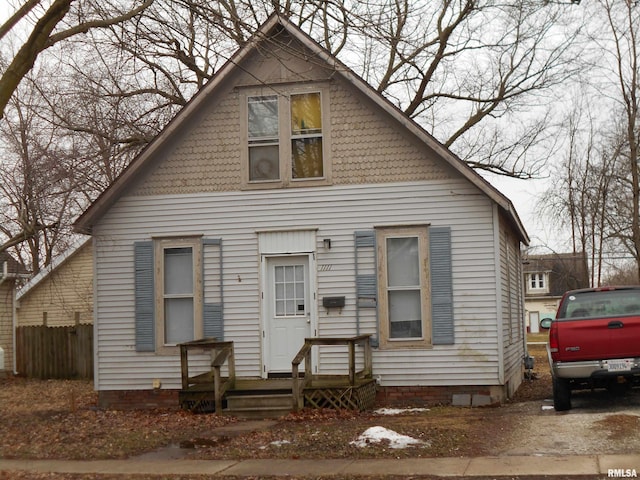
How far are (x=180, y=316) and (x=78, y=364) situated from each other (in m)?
Result: 10.6

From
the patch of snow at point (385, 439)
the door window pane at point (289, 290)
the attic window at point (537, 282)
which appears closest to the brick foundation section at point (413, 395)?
the door window pane at point (289, 290)

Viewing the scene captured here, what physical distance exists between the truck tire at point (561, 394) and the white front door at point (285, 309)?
4466 mm

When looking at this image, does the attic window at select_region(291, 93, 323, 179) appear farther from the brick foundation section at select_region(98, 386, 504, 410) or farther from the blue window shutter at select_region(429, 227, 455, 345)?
the brick foundation section at select_region(98, 386, 504, 410)

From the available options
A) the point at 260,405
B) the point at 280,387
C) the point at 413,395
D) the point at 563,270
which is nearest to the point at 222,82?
the point at 280,387

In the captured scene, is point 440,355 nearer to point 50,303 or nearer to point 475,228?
point 475,228

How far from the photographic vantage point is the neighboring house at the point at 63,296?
28.2 metres

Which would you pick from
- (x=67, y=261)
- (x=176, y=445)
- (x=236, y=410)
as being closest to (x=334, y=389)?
(x=236, y=410)

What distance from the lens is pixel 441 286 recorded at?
14.7m

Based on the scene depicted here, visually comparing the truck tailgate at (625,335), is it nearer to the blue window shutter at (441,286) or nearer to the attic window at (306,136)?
the blue window shutter at (441,286)

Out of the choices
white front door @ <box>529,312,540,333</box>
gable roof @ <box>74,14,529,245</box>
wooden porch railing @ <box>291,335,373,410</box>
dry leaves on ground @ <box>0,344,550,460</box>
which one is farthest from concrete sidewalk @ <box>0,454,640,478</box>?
white front door @ <box>529,312,540,333</box>

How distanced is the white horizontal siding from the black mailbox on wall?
0.34 ft

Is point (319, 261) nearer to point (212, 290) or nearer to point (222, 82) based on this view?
point (212, 290)

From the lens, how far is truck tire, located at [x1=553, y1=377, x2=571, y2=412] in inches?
507

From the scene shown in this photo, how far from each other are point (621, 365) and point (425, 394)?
3.55 metres
